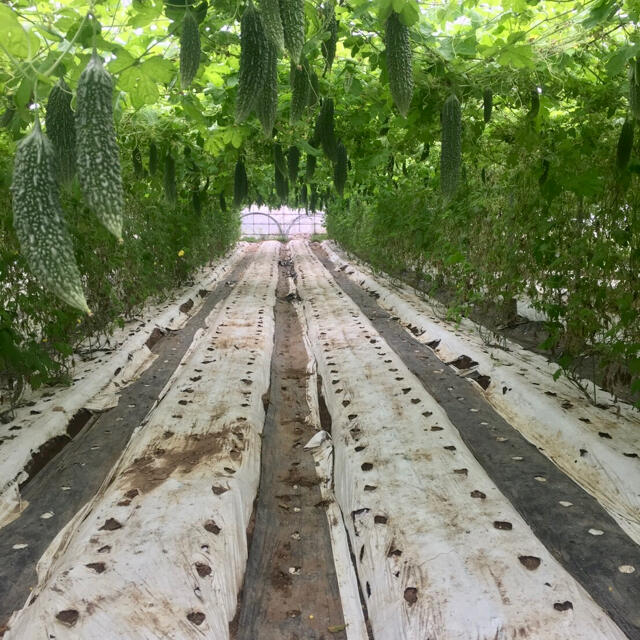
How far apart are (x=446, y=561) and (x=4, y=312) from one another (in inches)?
120

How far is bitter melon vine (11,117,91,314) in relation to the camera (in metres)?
1.35

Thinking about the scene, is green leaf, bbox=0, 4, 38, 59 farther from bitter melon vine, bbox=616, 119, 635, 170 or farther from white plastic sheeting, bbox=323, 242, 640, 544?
white plastic sheeting, bbox=323, 242, 640, 544

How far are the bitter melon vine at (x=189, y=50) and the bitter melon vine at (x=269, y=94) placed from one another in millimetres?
254

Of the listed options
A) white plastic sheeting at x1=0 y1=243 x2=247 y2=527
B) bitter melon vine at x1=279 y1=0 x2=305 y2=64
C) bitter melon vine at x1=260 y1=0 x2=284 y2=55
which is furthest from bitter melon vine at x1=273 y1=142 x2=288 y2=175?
bitter melon vine at x1=260 y1=0 x2=284 y2=55

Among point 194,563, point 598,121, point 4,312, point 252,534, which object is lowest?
point 252,534

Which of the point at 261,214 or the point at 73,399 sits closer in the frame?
the point at 73,399

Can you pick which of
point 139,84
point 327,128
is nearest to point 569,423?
point 327,128

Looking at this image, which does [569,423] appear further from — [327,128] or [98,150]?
[98,150]

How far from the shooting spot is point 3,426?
3852 mm

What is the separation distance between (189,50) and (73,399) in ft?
9.84

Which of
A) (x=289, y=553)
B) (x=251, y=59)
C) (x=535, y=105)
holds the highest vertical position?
(x=535, y=105)

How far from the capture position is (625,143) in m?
3.29

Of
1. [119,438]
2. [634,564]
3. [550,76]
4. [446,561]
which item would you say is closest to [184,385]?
[119,438]

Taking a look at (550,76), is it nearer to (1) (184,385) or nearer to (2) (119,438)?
(1) (184,385)
